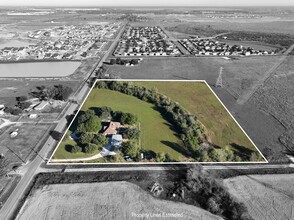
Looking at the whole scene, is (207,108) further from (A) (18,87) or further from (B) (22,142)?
(A) (18,87)

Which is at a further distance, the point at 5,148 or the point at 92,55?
the point at 92,55

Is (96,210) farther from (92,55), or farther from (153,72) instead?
(92,55)

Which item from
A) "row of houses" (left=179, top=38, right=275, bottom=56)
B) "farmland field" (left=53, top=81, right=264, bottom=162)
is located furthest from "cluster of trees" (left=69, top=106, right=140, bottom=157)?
"row of houses" (left=179, top=38, right=275, bottom=56)

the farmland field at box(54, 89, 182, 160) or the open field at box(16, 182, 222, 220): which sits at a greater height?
the open field at box(16, 182, 222, 220)

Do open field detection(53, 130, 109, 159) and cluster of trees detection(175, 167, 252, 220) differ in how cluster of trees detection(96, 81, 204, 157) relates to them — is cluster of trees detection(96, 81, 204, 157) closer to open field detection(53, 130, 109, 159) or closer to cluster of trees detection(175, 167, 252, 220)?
cluster of trees detection(175, 167, 252, 220)

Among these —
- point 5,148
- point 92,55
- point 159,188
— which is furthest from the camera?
point 92,55

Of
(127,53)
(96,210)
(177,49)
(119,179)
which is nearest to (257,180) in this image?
(119,179)

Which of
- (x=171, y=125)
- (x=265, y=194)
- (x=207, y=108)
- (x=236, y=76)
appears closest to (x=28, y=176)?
(x=171, y=125)

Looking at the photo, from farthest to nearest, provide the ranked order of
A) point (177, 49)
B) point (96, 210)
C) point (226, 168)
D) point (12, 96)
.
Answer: point (177, 49), point (12, 96), point (226, 168), point (96, 210)
